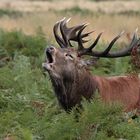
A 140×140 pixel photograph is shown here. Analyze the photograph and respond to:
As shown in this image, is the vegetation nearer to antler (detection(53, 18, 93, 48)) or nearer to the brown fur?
the brown fur

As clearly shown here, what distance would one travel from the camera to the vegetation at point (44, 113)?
8.64 meters

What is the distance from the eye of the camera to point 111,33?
3014cm

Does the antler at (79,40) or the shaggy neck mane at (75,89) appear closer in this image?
the shaggy neck mane at (75,89)

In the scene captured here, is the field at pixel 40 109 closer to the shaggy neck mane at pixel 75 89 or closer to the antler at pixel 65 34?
the shaggy neck mane at pixel 75 89

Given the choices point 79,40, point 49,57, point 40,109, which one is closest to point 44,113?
point 40,109

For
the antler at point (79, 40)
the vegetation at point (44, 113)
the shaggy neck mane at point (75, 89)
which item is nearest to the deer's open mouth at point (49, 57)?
the shaggy neck mane at point (75, 89)

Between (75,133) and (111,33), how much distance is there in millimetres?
21662

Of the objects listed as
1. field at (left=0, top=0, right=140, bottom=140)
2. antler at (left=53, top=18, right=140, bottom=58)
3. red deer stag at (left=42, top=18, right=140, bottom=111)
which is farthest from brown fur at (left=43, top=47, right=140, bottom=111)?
antler at (left=53, top=18, right=140, bottom=58)

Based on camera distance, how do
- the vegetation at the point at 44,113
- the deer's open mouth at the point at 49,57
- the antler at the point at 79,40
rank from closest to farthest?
the vegetation at the point at 44,113 → the deer's open mouth at the point at 49,57 → the antler at the point at 79,40

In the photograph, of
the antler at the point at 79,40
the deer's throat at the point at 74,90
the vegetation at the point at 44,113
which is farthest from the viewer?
the antler at the point at 79,40

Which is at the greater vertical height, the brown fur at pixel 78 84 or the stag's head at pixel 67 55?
the stag's head at pixel 67 55

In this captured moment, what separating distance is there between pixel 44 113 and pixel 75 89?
1061 millimetres

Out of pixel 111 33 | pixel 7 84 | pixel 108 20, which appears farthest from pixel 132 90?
pixel 108 20

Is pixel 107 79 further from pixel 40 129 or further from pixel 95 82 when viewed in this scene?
pixel 40 129
